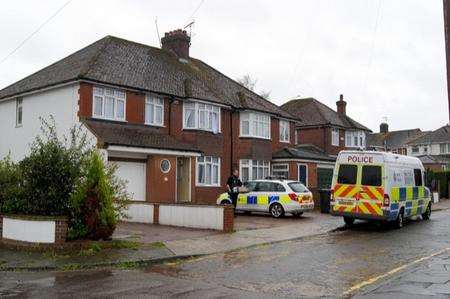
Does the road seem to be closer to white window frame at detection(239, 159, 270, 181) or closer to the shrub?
the shrub

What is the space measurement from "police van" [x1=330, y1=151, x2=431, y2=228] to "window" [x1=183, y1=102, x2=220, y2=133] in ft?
33.1

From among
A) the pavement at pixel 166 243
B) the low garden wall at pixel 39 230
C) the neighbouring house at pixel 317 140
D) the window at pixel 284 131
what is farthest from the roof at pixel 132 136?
the window at pixel 284 131

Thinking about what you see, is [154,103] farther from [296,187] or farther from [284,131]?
[284,131]

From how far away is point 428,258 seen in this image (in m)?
12.0

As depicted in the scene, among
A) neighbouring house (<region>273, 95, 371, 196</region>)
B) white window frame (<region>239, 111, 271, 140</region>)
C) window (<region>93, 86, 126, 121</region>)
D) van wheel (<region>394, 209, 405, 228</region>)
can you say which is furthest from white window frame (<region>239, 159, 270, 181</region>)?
van wheel (<region>394, 209, 405, 228</region>)

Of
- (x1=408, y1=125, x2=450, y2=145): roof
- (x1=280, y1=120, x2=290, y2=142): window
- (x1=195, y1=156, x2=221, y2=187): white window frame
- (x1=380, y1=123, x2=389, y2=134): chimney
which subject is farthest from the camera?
(x1=380, y1=123, x2=389, y2=134): chimney

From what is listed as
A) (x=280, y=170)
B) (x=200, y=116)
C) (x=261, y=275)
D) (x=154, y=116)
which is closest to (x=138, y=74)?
(x=154, y=116)

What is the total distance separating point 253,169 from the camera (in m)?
30.9

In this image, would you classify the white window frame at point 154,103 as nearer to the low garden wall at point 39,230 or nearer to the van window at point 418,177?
the van window at point 418,177

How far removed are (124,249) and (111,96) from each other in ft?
39.8

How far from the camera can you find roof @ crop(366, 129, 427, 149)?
83.6 m

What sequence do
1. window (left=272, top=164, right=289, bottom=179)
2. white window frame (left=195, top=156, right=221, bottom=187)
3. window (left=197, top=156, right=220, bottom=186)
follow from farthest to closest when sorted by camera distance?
window (left=272, top=164, right=289, bottom=179) → window (left=197, top=156, right=220, bottom=186) → white window frame (left=195, top=156, right=221, bottom=187)

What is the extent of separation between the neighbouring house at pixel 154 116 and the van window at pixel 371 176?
8.85 m

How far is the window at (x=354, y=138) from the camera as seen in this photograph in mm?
44594
